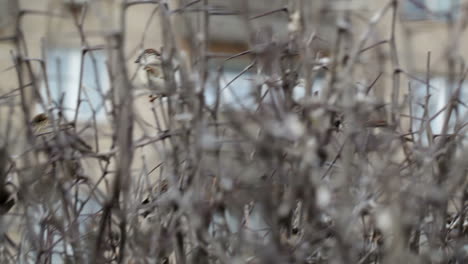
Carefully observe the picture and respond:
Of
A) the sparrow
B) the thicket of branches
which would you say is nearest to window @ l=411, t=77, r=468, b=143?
the thicket of branches

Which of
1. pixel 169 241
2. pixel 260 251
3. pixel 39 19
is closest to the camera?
pixel 260 251

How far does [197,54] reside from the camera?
249 centimetres

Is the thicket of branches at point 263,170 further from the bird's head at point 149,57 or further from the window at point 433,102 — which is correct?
the bird's head at point 149,57

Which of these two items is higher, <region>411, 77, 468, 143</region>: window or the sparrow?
the sparrow

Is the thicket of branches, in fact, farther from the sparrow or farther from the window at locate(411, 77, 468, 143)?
the sparrow

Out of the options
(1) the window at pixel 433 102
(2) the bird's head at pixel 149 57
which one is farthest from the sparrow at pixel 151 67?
(1) the window at pixel 433 102

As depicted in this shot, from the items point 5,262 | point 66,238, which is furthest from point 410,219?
point 5,262

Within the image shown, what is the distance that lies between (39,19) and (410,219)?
30.6 feet

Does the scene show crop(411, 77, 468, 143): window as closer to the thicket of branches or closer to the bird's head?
the thicket of branches

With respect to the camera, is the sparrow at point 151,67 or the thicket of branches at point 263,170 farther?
the sparrow at point 151,67

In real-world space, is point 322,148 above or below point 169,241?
above

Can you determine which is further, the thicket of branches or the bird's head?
the bird's head

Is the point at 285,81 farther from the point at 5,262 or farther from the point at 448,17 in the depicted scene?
the point at 5,262

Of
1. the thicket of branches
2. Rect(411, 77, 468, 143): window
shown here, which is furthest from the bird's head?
Rect(411, 77, 468, 143): window
